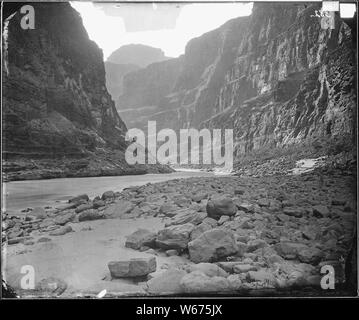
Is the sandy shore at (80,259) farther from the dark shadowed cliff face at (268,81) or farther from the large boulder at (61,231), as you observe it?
the dark shadowed cliff face at (268,81)

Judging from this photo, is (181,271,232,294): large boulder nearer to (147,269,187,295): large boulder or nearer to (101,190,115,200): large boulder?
(147,269,187,295): large boulder

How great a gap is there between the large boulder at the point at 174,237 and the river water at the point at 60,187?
1.52 feet

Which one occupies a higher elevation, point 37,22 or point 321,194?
point 37,22

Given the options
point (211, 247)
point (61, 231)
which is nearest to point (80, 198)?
point (61, 231)

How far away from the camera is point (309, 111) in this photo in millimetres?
2293

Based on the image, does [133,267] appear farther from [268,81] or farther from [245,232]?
[268,81]

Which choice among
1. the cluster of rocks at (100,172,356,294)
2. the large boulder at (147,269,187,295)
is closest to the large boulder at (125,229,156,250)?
the cluster of rocks at (100,172,356,294)

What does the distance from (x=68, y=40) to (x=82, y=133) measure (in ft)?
2.74

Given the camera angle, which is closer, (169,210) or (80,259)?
(80,259)

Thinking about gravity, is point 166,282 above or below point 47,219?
below

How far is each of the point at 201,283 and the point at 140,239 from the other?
0.60m

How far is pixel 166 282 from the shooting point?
80.0 inches

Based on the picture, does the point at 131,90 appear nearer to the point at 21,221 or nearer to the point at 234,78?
the point at 234,78

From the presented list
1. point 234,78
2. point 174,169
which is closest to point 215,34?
point 234,78
